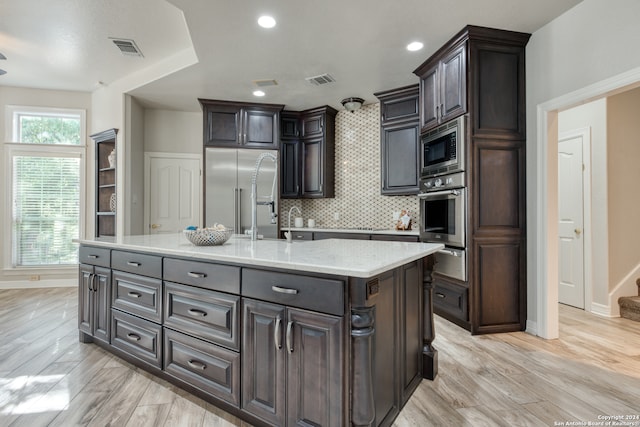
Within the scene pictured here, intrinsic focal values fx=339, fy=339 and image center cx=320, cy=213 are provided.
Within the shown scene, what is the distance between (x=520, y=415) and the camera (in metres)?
1.78

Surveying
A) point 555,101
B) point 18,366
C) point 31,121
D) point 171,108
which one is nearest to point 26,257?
point 31,121

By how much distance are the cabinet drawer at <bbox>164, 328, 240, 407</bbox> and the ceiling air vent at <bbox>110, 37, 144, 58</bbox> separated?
339 centimetres

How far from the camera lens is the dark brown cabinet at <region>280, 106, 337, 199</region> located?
5.28 meters

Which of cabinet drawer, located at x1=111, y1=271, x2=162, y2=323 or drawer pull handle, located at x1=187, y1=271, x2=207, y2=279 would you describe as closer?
drawer pull handle, located at x1=187, y1=271, x2=207, y2=279

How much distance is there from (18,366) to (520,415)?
10.6ft

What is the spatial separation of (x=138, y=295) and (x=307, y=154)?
364cm

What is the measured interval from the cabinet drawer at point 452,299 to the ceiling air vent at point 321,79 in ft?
8.72

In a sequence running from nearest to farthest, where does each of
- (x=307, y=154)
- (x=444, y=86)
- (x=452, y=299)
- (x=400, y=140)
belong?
(x=452, y=299)
(x=444, y=86)
(x=400, y=140)
(x=307, y=154)

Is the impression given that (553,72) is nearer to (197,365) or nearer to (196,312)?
(196,312)

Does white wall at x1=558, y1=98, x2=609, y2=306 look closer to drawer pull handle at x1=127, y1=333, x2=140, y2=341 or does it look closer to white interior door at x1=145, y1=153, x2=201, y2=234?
drawer pull handle at x1=127, y1=333, x2=140, y2=341

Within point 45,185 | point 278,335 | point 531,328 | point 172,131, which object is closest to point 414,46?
point 531,328

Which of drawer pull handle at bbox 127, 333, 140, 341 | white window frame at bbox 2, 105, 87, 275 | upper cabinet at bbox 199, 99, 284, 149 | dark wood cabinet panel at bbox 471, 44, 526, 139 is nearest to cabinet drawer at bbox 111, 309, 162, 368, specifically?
drawer pull handle at bbox 127, 333, 140, 341

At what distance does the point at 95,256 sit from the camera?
2645mm

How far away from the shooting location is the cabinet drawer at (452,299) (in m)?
3.06
